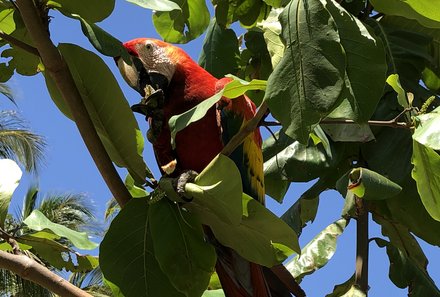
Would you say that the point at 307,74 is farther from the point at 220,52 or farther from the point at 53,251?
the point at 220,52

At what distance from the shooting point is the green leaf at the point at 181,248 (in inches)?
36.5

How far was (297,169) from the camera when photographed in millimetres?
1604

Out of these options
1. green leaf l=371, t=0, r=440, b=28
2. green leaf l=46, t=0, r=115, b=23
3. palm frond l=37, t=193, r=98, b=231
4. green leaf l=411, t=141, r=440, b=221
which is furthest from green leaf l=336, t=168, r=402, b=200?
palm frond l=37, t=193, r=98, b=231

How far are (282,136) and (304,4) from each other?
2.90 feet

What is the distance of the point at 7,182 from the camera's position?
3.40 feet

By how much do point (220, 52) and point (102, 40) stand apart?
0.82 m

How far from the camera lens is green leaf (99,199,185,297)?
3.12ft

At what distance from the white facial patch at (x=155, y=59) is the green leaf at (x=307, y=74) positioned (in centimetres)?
72

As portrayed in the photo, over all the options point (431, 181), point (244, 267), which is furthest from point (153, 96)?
point (431, 181)

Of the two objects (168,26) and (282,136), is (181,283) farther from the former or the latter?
(282,136)

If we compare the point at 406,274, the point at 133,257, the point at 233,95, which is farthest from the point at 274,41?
the point at 406,274

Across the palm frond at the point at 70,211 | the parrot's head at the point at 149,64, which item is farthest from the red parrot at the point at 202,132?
the palm frond at the point at 70,211

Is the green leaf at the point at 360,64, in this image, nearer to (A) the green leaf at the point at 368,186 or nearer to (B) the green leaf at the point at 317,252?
(A) the green leaf at the point at 368,186

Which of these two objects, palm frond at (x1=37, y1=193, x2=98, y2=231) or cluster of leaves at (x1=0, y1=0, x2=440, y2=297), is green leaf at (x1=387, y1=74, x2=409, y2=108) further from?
palm frond at (x1=37, y1=193, x2=98, y2=231)
